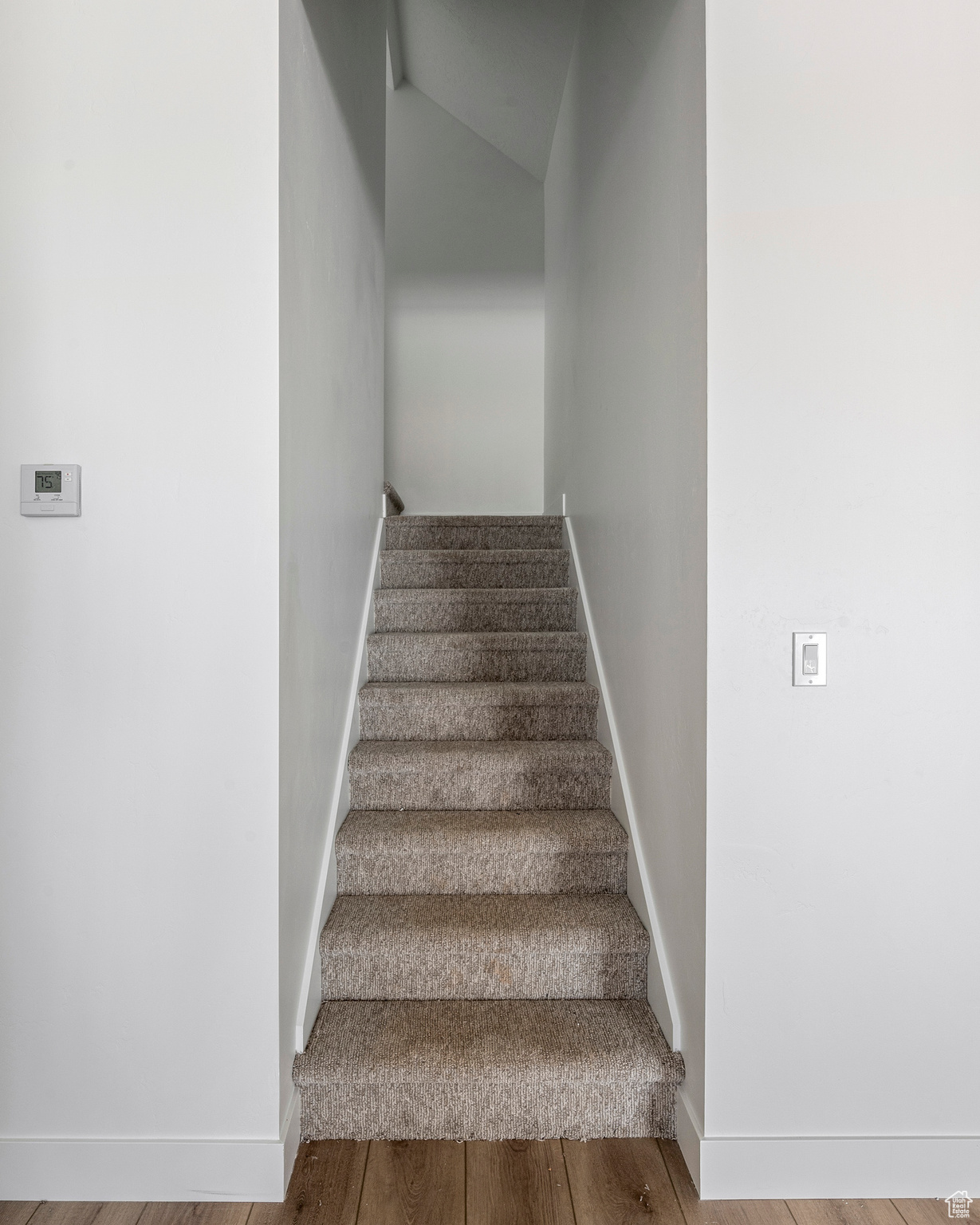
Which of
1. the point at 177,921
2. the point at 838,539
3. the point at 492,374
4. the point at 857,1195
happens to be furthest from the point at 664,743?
the point at 492,374

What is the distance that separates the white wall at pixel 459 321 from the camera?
4816 millimetres

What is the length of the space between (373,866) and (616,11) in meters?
2.50

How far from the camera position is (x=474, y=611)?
2.95m

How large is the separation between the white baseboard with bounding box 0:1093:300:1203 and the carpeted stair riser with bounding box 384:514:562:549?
93.5 inches

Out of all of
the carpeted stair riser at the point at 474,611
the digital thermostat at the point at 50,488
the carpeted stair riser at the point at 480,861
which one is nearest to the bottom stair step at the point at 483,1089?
the carpeted stair riser at the point at 480,861

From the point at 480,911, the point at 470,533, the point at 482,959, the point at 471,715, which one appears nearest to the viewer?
the point at 482,959

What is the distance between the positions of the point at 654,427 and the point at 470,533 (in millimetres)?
1782

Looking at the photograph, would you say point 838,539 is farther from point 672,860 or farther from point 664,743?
point 672,860

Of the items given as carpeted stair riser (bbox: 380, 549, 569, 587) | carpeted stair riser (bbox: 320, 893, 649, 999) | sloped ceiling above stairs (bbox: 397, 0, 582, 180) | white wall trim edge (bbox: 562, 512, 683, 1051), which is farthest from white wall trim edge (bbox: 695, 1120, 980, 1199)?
sloped ceiling above stairs (bbox: 397, 0, 582, 180)

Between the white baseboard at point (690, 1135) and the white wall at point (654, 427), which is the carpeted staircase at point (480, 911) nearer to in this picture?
the white baseboard at point (690, 1135)

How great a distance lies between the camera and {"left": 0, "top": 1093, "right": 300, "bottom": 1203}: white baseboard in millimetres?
1431

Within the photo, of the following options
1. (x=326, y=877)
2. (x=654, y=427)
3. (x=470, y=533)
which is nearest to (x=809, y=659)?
(x=654, y=427)

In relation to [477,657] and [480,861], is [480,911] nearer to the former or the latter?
[480,861]

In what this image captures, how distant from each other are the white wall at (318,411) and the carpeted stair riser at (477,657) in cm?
19
